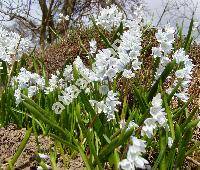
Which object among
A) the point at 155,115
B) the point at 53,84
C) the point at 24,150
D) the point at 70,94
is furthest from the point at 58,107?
the point at 155,115

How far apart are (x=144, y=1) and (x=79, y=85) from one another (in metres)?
18.0

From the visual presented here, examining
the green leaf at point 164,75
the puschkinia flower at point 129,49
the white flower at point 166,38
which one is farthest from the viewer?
the green leaf at point 164,75

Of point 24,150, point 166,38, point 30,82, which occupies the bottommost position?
point 24,150

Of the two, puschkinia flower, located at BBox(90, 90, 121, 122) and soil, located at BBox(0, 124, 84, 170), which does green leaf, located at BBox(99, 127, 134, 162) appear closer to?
puschkinia flower, located at BBox(90, 90, 121, 122)

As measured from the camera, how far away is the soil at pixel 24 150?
251 centimetres

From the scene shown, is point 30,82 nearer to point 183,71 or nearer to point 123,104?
point 123,104

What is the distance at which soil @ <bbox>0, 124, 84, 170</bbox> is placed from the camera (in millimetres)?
2506

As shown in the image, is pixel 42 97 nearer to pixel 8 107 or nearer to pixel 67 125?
pixel 8 107

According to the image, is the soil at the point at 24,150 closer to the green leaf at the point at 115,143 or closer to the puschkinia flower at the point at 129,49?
the green leaf at the point at 115,143

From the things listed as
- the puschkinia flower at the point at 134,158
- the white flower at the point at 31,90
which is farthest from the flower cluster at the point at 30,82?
the puschkinia flower at the point at 134,158

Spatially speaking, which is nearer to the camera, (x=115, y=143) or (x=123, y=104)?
(x=115, y=143)

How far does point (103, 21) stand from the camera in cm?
434

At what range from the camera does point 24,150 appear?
2.75m

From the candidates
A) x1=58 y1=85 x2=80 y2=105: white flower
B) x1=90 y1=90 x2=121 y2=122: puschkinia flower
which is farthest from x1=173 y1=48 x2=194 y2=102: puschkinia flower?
x1=58 y1=85 x2=80 y2=105: white flower
